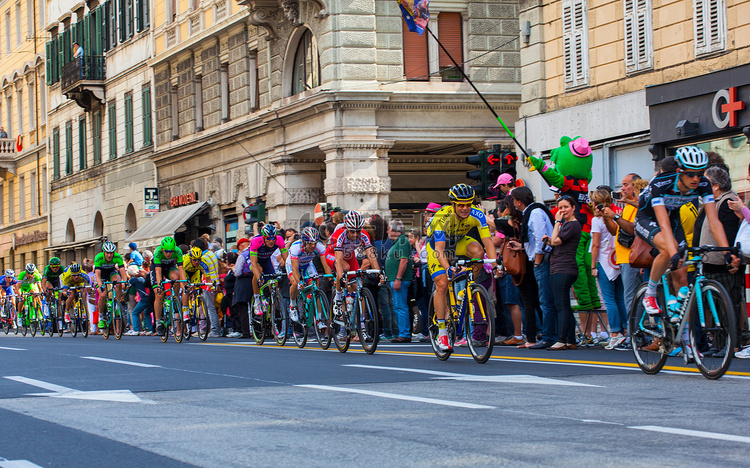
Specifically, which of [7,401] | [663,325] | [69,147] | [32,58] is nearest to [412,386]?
[663,325]

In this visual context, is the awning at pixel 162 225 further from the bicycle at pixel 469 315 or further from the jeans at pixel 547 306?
the bicycle at pixel 469 315

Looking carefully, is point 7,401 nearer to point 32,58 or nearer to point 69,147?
point 69,147

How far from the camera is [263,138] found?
112ft

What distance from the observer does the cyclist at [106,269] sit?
24703 mm

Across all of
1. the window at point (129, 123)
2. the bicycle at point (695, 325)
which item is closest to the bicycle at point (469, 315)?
the bicycle at point (695, 325)

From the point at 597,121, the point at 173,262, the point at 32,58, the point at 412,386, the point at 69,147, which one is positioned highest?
the point at 32,58

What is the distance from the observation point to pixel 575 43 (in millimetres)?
23688

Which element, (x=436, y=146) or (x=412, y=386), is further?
(x=436, y=146)

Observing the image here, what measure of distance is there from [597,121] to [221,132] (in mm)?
15816

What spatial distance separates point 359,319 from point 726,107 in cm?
821

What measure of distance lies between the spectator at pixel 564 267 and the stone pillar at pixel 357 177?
51.7 feet

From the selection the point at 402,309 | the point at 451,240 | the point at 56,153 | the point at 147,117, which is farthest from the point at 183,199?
the point at 451,240

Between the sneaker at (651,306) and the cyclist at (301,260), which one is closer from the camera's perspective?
the sneaker at (651,306)

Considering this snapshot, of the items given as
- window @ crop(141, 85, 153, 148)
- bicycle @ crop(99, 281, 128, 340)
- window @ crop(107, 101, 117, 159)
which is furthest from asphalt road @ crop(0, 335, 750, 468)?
window @ crop(107, 101, 117, 159)
